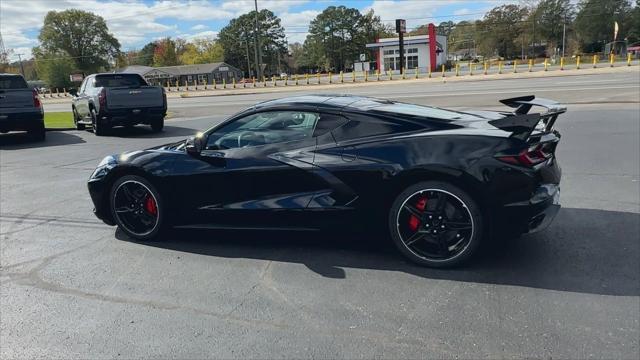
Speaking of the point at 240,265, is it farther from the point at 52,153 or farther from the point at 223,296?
the point at 52,153

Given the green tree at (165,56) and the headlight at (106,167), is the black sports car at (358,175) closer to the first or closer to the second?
the headlight at (106,167)

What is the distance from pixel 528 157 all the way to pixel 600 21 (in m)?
100

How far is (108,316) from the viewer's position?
3465 mm

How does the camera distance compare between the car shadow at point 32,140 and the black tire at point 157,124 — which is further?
the black tire at point 157,124

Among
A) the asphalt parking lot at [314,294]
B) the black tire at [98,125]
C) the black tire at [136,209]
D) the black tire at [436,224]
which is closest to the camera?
the asphalt parking lot at [314,294]

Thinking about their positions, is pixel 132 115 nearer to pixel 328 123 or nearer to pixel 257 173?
pixel 257 173

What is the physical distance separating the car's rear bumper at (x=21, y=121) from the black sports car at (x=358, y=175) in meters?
9.73

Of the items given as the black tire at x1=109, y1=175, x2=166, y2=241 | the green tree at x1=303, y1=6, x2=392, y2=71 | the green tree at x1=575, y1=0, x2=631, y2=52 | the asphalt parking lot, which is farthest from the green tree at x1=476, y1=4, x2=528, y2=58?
the black tire at x1=109, y1=175, x2=166, y2=241

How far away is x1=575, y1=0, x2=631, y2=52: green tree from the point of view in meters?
86.9

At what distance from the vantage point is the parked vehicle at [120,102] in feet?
44.3

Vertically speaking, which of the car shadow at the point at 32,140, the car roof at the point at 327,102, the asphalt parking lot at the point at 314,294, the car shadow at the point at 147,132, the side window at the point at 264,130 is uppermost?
the car roof at the point at 327,102

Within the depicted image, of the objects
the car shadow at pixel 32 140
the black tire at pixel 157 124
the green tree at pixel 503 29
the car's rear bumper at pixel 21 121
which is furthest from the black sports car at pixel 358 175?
the green tree at pixel 503 29

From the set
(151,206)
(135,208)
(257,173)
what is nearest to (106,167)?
(135,208)

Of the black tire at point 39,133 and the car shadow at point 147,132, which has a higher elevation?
the black tire at point 39,133
